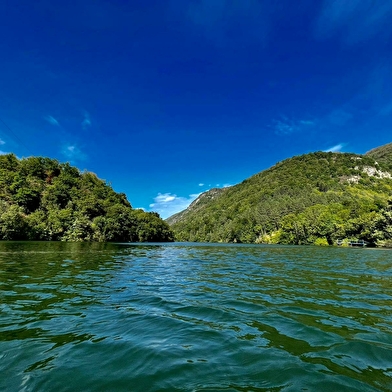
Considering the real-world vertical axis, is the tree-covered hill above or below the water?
above

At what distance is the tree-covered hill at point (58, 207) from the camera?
3054 inches

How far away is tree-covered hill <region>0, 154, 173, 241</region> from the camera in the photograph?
7756cm

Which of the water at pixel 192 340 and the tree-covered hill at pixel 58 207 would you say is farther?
the tree-covered hill at pixel 58 207

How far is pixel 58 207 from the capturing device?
103 m

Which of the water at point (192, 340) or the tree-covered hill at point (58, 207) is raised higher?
the tree-covered hill at point (58, 207)

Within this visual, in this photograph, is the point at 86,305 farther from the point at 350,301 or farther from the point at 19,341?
the point at 350,301

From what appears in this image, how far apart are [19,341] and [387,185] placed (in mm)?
245761

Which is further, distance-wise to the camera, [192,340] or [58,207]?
[58,207]

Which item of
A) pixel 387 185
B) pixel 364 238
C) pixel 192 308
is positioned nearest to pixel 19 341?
pixel 192 308

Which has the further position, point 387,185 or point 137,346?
point 387,185

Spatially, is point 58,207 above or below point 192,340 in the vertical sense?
above

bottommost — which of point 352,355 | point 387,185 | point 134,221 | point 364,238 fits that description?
point 352,355

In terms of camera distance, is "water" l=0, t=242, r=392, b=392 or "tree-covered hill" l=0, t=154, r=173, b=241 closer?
"water" l=0, t=242, r=392, b=392

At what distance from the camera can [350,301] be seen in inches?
376
